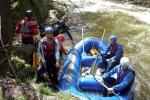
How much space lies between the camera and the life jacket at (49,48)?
219 inches

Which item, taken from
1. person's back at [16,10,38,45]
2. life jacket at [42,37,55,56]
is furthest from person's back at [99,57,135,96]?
person's back at [16,10,38,45]

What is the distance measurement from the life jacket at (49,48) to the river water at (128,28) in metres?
2.66

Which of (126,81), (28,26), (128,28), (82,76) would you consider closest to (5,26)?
(28,26)

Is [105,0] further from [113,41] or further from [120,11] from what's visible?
[113,41]

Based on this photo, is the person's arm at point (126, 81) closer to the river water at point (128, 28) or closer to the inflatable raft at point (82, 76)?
the inflatable raft at point (82, 76)

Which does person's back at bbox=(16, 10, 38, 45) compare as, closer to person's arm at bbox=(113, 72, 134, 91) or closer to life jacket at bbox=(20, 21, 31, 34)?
life jacket at bbox=(20, 21, 31, 34)

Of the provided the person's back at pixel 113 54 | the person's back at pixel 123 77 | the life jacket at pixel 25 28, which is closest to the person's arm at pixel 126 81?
the person's back at pixel 123 77

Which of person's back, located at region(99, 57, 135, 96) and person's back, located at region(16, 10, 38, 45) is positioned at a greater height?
person's back, located at region(16, 10, 38, 45)

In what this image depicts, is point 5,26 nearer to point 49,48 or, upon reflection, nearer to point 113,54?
point 49,48

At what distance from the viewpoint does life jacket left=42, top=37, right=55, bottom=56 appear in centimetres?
557

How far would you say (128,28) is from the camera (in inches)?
A: 508

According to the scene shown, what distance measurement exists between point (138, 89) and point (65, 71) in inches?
92.7

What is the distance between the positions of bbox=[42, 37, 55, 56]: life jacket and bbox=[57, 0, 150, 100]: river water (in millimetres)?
2661

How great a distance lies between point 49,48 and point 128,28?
26.8ft
